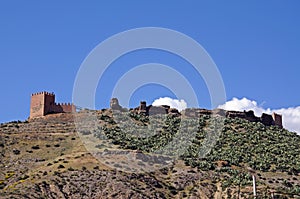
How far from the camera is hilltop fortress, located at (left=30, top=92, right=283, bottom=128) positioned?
95.2 m

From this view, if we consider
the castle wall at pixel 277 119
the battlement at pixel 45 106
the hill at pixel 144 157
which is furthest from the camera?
the castle wall at pixel 277 119

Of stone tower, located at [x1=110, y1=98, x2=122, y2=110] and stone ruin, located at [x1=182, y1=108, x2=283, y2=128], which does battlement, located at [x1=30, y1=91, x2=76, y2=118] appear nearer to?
stone tower, located at [x1=110, y1=98, x2=122, y2=110]

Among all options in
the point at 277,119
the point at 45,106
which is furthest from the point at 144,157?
the point at 277,119

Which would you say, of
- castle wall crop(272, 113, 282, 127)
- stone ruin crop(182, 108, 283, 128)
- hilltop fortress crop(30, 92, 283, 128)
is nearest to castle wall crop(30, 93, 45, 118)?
hilltop fortress crop(30, 92, 283, 128)

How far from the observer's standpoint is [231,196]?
6694cm

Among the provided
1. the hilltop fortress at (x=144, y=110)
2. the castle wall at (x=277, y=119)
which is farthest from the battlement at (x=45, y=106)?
the castle wall at (x=277, y=119)

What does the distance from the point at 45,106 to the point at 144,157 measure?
22522 millimetres

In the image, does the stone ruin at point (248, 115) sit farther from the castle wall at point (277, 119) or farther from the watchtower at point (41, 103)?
the watchtower at point (41, 103)

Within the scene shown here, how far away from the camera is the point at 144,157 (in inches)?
3076

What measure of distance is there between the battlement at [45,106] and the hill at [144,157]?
1.32 metres

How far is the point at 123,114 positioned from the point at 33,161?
23.3 meters

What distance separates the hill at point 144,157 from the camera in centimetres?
6800

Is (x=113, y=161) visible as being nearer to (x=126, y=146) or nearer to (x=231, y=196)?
(x=126, y=146)

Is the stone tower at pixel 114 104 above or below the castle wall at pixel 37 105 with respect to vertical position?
above
